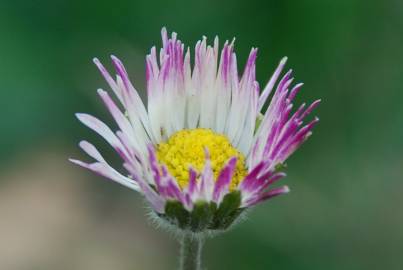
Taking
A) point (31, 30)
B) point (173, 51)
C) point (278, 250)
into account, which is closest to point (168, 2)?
point (31, 30)

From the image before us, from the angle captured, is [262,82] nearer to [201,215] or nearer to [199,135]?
[199,135]

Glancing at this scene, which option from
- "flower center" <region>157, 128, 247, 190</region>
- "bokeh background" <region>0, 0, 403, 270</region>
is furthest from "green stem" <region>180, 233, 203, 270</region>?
"bokeh background" <region>0, 0, 403, 270</region>

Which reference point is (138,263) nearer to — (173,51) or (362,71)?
(362,71)

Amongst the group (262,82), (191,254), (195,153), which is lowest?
(191,254)

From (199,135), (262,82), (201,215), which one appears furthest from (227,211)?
(262,82)

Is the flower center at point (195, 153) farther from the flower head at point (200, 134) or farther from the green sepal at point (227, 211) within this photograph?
the green sepal at point (227, 211)

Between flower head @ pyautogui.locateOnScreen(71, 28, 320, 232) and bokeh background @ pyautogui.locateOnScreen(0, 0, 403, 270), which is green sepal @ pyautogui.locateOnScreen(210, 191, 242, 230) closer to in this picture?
flower head @ pyautogui.locateOnScreen(71, 28, 320, 232)

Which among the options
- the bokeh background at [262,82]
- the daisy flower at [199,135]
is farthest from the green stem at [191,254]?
the bokeh background at [262,82]

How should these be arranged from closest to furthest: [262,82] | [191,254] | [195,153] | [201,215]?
[201,215]
[191,254]
[195,153]
[262,82]
